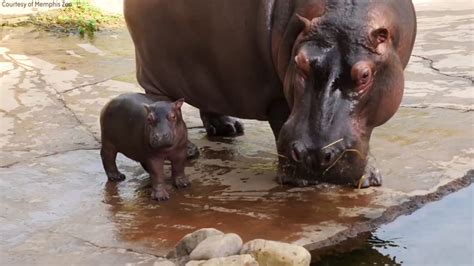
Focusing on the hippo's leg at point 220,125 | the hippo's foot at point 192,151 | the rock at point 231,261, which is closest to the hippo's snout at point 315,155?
the rock at point 231,261

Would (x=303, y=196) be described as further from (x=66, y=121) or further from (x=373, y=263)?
(x=66, y=121)

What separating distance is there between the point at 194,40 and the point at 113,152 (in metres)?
0.74

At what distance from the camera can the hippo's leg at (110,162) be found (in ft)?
13.7

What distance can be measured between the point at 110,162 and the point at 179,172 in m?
0.37

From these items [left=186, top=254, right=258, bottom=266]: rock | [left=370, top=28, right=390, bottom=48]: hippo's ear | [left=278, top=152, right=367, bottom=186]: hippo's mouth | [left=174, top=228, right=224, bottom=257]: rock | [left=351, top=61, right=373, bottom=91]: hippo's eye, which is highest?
[left=370, top=28, right=390, bottom=48]: hippo's ear

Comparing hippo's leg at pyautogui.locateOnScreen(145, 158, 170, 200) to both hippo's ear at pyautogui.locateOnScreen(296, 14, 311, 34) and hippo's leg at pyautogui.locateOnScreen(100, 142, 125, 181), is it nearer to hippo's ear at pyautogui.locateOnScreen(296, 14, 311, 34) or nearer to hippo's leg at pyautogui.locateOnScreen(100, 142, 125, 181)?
hippo's leg at pyautogui.locateOnScreen(100, 142, 125, 181)

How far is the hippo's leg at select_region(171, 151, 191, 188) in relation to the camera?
4.06 m

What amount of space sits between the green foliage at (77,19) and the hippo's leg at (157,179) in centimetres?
506

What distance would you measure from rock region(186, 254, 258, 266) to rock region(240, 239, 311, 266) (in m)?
0.05

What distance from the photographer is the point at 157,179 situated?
3.98 meters

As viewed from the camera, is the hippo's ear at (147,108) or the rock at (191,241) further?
the hippo's ear at (147,108)

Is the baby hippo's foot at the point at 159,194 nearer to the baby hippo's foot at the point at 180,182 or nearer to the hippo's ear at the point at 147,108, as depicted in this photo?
the baby hippo's foot at the point at 180,182

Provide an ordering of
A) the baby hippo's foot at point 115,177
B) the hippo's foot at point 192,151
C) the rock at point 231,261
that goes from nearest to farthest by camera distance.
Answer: the rock at point 231,261 < the baby hippo's foot at point 115,177 < the hippo's foot at point 192,151

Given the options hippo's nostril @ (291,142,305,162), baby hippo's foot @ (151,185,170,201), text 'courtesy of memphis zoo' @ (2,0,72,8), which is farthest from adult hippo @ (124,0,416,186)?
text 'courtesy of memphis zoo' @ (2,0,72,8)
